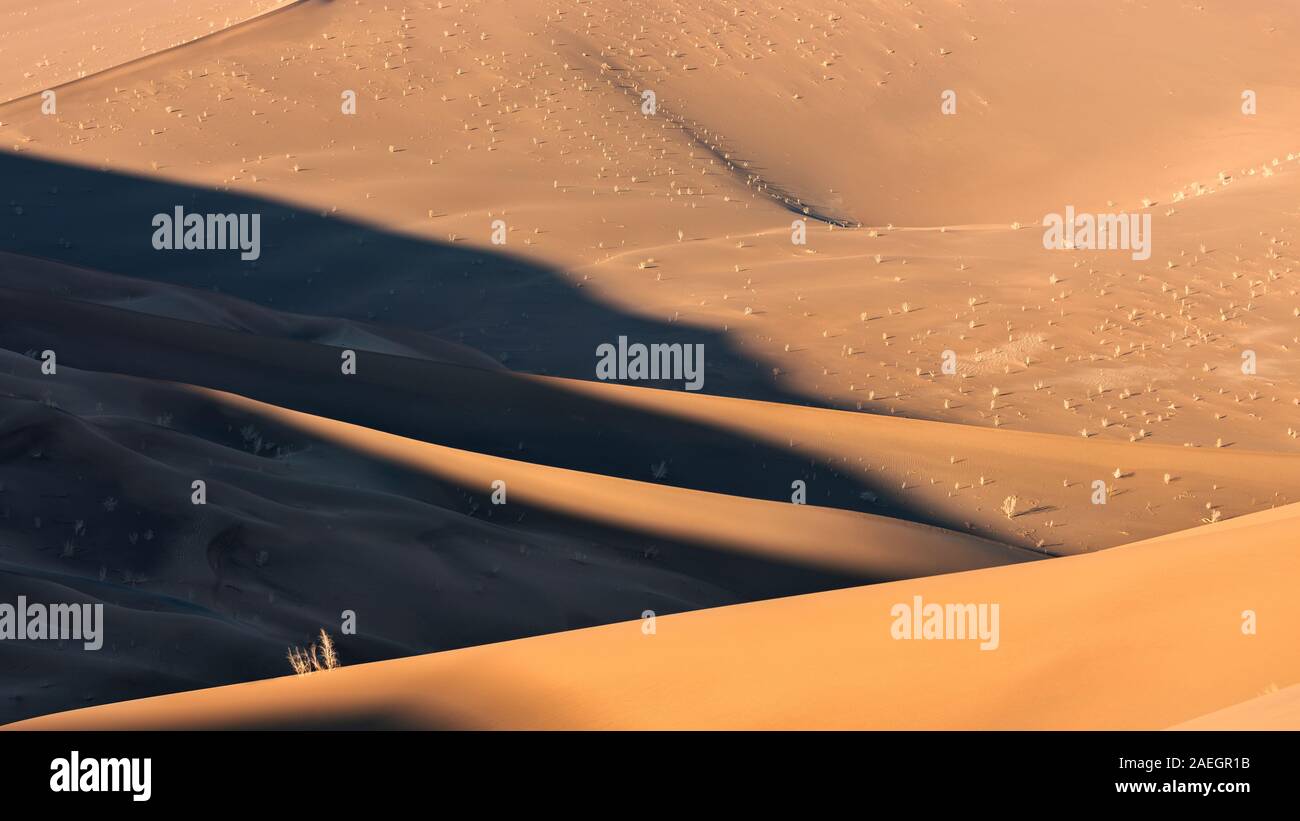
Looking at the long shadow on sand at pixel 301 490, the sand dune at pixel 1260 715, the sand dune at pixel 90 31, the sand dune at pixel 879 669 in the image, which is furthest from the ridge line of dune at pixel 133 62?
the sand dune at pixel 1260 715

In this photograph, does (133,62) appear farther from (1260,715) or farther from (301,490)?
(1260,715)

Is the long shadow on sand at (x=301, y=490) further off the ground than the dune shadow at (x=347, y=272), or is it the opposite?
the dune shadow at (x=347, y=272)

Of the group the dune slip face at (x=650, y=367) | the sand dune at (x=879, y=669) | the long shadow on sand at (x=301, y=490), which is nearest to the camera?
the sand dune at (x=879, y=669)

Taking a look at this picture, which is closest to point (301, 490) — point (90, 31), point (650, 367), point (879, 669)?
point (879, 669)
